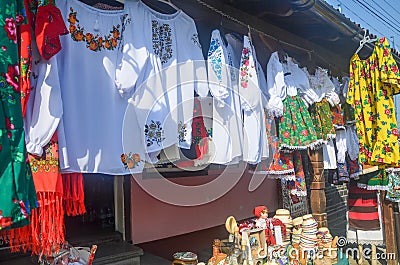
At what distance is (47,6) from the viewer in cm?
155

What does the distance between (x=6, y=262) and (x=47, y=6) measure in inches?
77.0

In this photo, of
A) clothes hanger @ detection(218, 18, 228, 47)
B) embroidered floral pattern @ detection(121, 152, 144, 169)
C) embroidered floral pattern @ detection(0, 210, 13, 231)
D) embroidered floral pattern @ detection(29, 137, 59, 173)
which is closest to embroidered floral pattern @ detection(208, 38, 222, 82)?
clothes hanger @ detection(218, 18, 228, 47)

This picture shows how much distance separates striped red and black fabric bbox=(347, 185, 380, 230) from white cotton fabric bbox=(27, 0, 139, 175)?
13.1 feet

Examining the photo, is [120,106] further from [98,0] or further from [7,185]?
[7,185]

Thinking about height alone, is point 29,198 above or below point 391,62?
below

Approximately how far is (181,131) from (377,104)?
1960 millimetres

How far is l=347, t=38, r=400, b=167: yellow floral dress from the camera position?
124 inches

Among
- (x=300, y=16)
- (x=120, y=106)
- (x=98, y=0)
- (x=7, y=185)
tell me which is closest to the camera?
(x=7, y=185)

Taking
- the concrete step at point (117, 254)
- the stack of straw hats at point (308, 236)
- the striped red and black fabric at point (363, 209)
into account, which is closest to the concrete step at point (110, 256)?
the concrete step at point (117, 254)

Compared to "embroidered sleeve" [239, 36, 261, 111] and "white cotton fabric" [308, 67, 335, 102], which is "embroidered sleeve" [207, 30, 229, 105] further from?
"white cotton fabric" [308, 67, 335, 102]

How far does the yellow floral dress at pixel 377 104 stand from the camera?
124 inches

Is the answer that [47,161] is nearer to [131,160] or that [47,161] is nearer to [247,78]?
[131,160]

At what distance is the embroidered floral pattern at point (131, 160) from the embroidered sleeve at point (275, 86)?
1.23 metres

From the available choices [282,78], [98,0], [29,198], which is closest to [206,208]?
[282,78]
